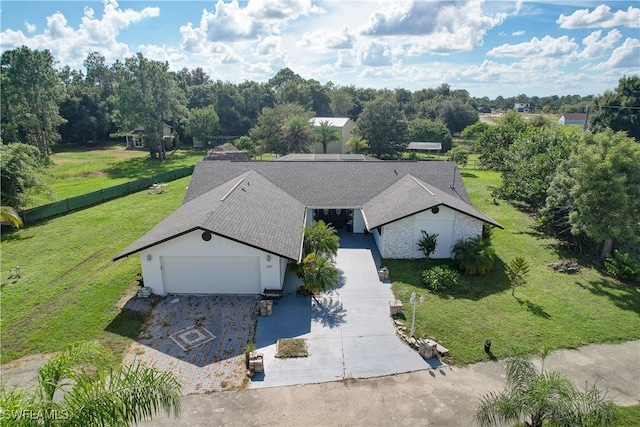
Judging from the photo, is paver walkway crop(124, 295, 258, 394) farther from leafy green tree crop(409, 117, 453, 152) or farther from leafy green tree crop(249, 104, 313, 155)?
leafy green tree crop(409, 117, 453, 152)

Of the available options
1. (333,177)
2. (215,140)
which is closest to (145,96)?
(215,140)

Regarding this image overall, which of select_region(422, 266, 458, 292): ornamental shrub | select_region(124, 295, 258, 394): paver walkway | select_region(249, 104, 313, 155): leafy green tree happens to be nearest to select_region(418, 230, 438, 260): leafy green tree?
select_region(422, 266, 458, 292): ornamental shrub

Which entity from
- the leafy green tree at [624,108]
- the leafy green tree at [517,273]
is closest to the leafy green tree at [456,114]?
the leafy green tree at [624,108]

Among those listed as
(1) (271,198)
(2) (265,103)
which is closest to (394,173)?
(1) (271,198)

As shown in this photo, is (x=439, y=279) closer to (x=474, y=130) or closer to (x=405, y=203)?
(x=405, y=203)

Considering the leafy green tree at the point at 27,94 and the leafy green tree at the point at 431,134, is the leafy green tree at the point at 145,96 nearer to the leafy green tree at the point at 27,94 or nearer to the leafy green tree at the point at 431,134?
the leafy green tree at the point at 27,94

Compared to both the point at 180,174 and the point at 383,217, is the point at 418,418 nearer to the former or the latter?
the point at 383,217
